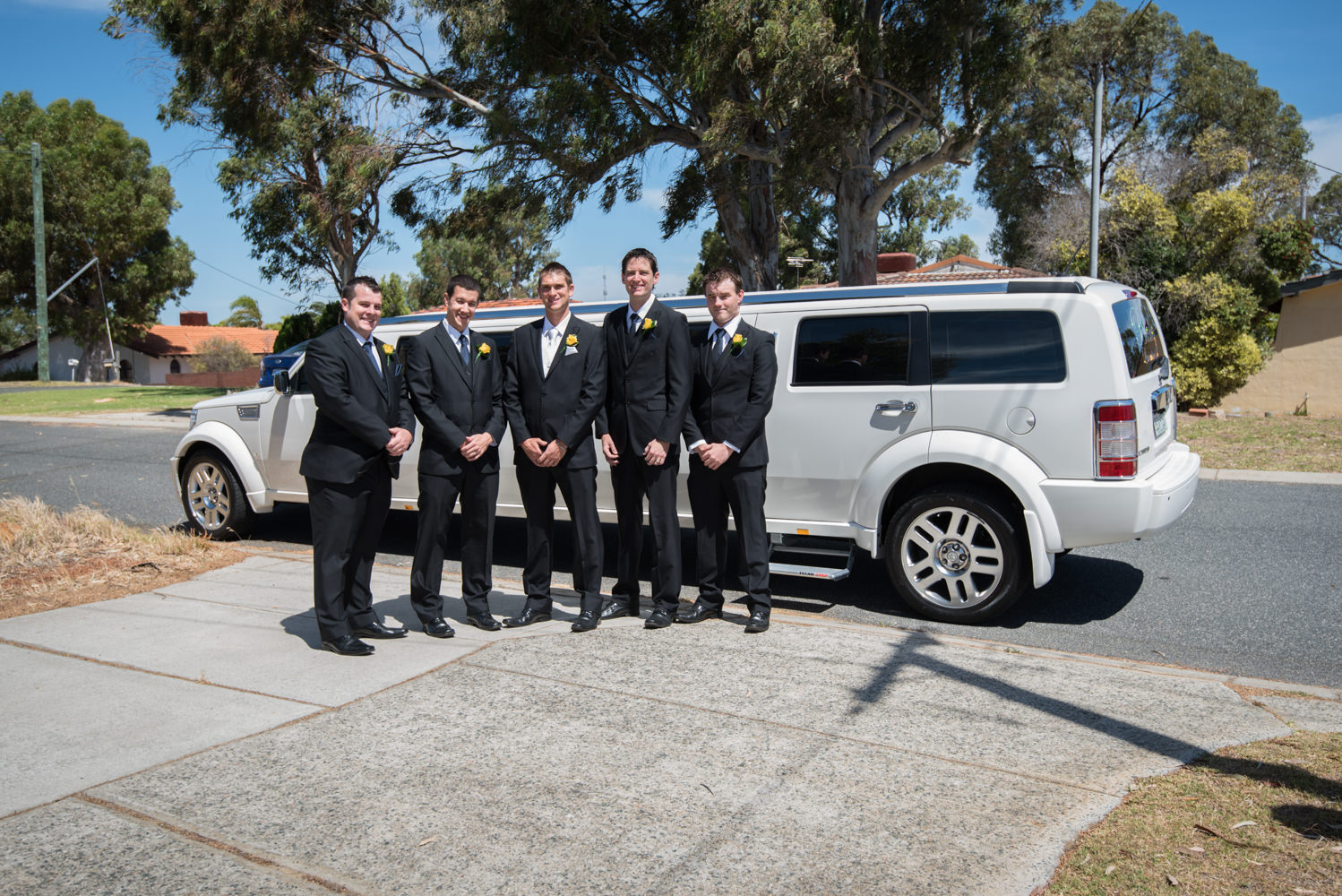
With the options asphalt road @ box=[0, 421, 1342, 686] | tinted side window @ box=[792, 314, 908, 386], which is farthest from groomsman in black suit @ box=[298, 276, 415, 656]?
tinted side window @ box=[792, 314, 908, 386]

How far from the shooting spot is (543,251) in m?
66.9

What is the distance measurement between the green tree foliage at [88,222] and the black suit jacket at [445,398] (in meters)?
56.7

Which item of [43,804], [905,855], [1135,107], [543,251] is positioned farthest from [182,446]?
[543,251]

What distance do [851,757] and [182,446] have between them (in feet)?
23.6

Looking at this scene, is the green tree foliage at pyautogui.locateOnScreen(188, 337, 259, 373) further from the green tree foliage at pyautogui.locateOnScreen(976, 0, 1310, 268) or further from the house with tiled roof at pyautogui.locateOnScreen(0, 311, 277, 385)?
the green tree foliage at pyautogui.locateOnScreen(976, 0, 1310, 268)

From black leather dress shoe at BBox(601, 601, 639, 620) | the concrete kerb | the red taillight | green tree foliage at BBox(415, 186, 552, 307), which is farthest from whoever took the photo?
green tree foliage at BBox(415, 186, 552, 307)

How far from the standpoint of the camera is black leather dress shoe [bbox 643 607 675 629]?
19.4 feet

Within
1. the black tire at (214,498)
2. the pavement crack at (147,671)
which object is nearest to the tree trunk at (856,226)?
the black tire at (214,498)

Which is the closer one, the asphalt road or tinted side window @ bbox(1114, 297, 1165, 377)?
the asphalt road

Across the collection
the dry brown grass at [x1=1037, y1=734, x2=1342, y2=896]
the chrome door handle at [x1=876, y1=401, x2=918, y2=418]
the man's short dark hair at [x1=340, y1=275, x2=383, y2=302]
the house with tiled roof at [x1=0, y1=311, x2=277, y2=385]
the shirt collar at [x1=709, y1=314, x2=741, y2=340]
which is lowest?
the dry brown grass at [x1=1037, y1=734, x2=1342, y2=896]

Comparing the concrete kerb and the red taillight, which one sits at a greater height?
the red taillight

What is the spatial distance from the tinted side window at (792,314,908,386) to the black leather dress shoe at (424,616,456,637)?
2688 millimetres

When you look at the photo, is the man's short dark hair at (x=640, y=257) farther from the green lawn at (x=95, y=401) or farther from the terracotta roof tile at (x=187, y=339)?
the terracotta roof tile at (x=187, y=339)

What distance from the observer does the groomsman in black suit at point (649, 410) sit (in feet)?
19.3
